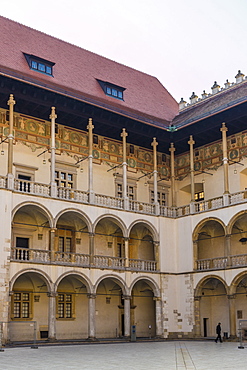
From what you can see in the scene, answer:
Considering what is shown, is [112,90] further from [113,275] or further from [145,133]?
[113,275]

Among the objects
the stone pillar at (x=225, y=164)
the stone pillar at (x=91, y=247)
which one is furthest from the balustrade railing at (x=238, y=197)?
the stone pillar at (x=91, y=247)

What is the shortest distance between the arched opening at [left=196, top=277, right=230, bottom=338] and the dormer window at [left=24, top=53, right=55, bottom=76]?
45.9 ft

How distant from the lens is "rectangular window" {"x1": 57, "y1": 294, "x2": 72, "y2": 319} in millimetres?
27609

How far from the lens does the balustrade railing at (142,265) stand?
2833 cm

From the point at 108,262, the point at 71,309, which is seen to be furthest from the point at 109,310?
the point at 108,262

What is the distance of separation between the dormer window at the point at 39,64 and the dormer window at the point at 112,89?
11.9ft

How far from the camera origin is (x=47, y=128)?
92.0 ft

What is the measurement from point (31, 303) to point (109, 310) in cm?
481

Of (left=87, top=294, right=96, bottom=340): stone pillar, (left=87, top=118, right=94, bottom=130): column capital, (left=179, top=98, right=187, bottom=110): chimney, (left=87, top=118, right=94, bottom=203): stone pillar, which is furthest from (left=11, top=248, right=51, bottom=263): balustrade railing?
(left=179, top=98, right=187, bottom=110): chimney

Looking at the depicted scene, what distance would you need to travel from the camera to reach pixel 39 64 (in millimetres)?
29438

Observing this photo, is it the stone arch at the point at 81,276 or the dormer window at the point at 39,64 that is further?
the dormer window at the point at 39,64

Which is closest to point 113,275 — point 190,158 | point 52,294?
point 52,294

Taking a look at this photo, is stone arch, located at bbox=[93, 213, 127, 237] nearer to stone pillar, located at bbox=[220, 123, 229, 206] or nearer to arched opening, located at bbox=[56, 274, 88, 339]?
arched opening, located at bbox=[56, 274, 88, 339]

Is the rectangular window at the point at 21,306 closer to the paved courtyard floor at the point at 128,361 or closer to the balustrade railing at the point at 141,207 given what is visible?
the balustrade railing at the point at 141,207
